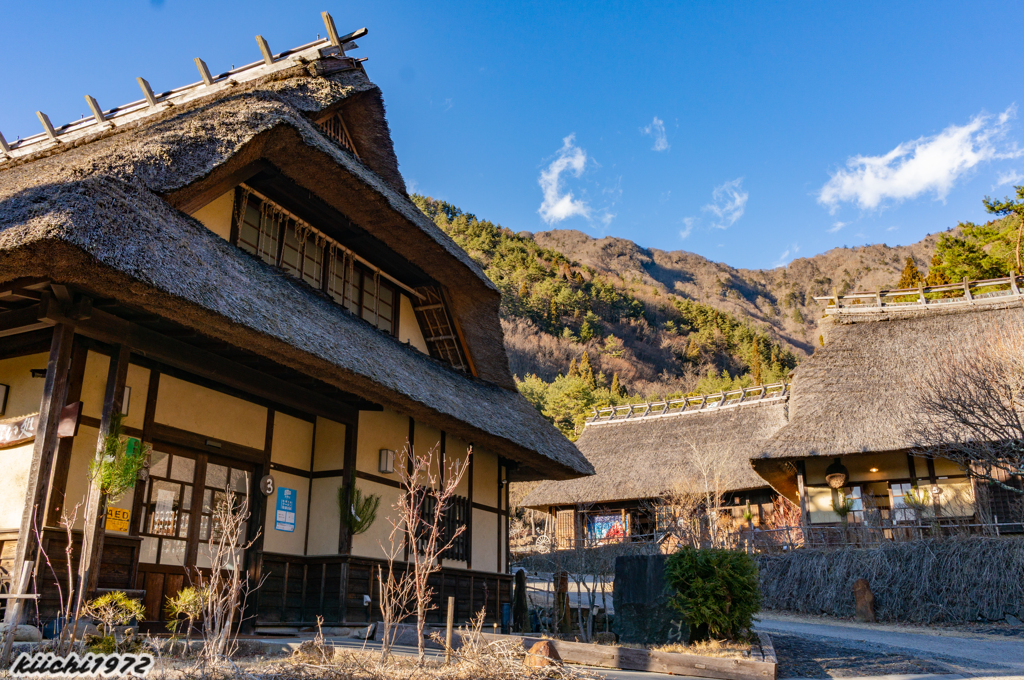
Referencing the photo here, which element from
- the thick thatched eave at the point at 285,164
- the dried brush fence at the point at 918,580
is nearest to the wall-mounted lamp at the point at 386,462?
the thick thatched eave at the point at 285,164

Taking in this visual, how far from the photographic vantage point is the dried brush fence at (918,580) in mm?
12883

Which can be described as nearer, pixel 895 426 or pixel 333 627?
pixel 333 627

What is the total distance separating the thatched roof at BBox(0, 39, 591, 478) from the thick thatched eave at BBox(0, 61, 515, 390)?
0.9 inches

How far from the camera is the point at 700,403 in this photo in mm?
27875

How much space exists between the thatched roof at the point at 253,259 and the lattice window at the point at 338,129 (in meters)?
0.17

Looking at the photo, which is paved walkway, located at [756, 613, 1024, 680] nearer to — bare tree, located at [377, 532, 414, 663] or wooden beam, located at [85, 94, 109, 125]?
bare tree, located at [377, 532, 414, 663]

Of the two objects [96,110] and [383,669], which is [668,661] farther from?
[96,110]

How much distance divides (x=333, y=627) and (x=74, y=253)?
5.22 m

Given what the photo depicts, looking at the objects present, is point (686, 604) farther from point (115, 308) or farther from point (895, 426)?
point (895, 426)

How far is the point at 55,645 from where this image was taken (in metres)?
5.04

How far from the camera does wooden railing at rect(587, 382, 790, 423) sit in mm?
26203

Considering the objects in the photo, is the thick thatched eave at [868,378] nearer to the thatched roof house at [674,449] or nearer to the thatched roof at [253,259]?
the thatched roof house at [674,449]

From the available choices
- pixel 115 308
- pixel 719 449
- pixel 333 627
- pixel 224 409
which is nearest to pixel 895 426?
pixel 719 449

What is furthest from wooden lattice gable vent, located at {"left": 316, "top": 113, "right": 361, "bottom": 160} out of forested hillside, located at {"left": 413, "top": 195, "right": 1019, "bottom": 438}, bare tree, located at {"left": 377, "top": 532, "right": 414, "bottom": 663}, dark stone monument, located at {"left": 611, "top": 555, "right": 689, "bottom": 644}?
forested hillside, located at {"left": 413, "top": 195, "right": 1019, "bottom": 438}
